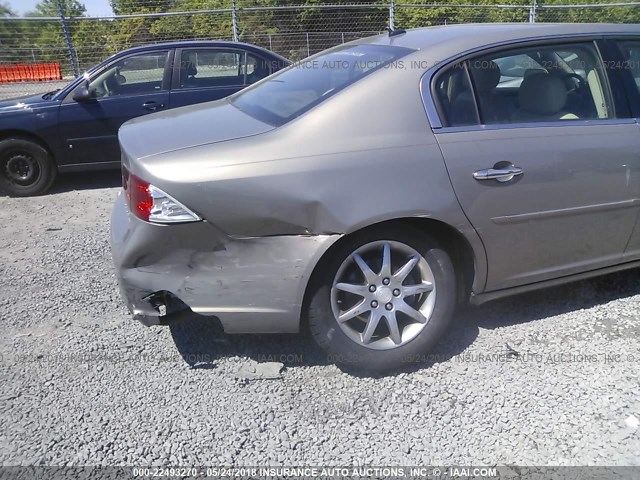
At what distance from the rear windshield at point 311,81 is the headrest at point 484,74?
36 centimetres

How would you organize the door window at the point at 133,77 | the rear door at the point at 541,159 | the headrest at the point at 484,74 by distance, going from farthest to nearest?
the door window at the point at 133,77
the headrest at the point at 484,74
the rear door at the point at 541,159

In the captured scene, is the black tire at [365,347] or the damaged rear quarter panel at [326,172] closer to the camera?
the damaged rear quarter panel at [326,172]

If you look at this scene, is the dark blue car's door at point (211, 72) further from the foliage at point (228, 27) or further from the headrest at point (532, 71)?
the foliage at point (228, 27)

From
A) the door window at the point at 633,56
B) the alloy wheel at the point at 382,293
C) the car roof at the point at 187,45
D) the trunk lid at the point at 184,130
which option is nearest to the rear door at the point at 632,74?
the door window at the point at 633,56

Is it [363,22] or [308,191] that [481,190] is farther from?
[363,22]

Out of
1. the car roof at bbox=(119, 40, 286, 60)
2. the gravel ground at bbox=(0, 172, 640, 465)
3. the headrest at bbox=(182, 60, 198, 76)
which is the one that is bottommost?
the gravel ground at bbox=(0, 172, 640, 465)

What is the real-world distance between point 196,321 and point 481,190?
182 cm

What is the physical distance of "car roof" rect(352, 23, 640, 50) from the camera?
279 cm

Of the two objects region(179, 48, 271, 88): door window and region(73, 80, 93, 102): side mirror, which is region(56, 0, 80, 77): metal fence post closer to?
region(73, 80, 93, 102): side mirror

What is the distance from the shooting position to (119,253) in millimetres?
2574

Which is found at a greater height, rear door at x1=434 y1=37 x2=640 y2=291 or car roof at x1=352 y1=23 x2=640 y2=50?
car roof at x1=352 y1=23 x2=640 y2=50

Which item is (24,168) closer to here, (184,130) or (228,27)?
(184,130)

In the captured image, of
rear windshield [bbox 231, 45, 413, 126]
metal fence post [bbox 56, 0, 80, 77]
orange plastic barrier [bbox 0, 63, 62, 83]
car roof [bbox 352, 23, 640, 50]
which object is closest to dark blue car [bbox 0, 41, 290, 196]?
rear windshield [bbox 231, 45, 413, 126]

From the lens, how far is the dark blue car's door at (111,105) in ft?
19.1
